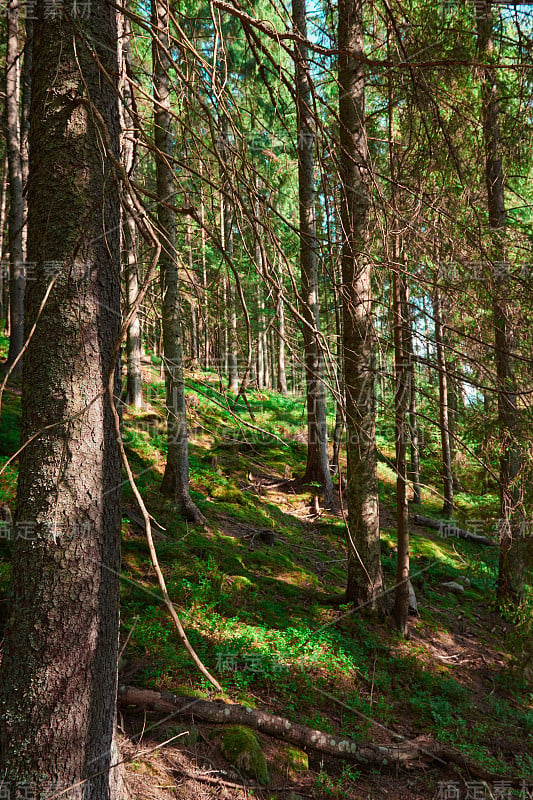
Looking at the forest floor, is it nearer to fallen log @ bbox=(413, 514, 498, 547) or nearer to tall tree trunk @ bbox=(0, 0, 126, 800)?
tall tree trunk @ bbox=(0, 0, 126, 800)

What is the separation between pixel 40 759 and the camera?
5.37 ft

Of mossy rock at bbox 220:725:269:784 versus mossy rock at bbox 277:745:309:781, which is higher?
mossy rock at bbox 220:725:269:784

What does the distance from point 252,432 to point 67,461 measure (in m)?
0.70

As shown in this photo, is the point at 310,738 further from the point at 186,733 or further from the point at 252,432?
the point at 252,432

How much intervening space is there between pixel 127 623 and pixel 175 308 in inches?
163

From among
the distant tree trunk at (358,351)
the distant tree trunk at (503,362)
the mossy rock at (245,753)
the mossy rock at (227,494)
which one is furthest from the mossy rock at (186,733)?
the mossy rock at (227,494)

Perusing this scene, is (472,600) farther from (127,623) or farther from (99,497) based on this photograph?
(99,497)

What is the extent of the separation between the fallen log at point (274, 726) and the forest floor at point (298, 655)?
6cm

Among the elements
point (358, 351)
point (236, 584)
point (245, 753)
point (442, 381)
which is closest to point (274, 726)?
point (245, 753)

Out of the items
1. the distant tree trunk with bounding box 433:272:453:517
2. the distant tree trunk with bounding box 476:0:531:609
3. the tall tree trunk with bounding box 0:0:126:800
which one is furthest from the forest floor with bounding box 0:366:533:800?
the distant tree trunk with bounding box 476:0:531:609

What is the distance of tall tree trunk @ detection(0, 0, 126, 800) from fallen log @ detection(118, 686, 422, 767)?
5.20ft

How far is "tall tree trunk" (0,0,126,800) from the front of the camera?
1.64 m

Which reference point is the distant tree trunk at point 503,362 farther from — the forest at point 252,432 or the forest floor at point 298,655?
the forest floor at point 298,655

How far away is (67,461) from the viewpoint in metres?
1.69
